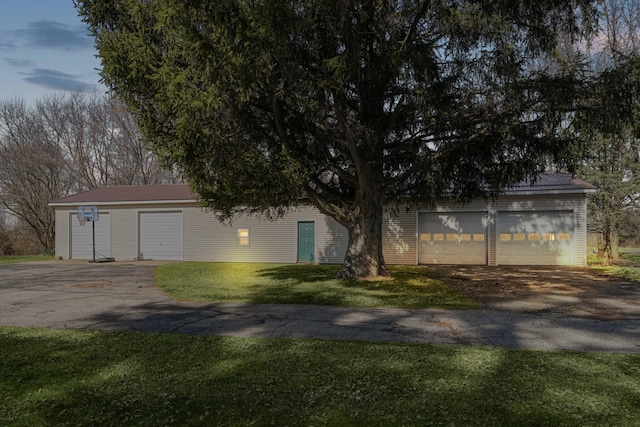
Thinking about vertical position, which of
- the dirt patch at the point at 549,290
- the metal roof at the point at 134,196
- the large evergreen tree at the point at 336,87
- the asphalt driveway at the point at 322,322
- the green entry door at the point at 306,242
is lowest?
the dirt patch at the point at 549,290

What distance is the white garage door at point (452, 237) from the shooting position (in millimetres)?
17391

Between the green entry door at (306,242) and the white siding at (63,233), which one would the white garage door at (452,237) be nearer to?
the green entry door at (306,242)

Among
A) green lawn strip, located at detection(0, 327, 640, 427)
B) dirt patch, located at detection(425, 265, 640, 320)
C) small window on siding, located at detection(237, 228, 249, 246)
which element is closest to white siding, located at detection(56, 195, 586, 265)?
small window on siding, located at detection(237, 228, 249, 246)

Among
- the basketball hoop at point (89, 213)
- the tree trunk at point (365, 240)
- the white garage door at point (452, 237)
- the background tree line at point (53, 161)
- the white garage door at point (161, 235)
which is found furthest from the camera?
the background tree line at point (53, 161)

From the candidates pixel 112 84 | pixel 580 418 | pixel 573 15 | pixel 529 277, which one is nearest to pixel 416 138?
pixel 573 15

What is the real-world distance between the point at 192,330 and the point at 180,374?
6.59ft

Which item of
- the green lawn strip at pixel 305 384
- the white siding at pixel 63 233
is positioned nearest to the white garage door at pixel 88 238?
the white siding at pixel 63 233

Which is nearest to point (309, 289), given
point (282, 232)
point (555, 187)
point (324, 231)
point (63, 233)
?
point (324, 231)

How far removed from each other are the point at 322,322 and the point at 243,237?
13088 millimetres

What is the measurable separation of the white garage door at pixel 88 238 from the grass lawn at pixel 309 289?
811 centimetres

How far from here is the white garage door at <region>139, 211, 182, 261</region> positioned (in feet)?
66.7

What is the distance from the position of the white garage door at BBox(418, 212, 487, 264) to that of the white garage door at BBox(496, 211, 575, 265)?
0.71 meters

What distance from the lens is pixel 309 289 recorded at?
34.4ft

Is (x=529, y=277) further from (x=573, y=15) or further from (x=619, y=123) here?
(x=573, y=15)
